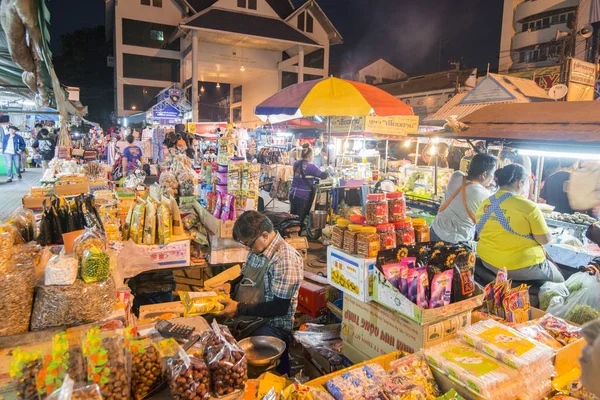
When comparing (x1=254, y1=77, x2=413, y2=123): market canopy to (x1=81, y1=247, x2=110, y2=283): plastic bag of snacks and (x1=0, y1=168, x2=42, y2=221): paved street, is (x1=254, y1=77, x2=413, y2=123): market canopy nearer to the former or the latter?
(x1=81, y1=247, x2=110, y2=283): plastic bag of snacks

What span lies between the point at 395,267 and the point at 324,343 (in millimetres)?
1083

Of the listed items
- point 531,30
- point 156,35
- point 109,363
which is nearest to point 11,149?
point 156,35

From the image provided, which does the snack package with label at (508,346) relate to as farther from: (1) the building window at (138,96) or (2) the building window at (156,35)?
(2) the building window at (156,35)

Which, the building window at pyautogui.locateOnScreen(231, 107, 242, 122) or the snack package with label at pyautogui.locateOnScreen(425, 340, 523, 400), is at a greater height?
the building window at pyautogui.locateOnScreen(231, 107, 242, 122)

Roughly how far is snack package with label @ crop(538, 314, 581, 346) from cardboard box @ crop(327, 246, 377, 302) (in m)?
1.26

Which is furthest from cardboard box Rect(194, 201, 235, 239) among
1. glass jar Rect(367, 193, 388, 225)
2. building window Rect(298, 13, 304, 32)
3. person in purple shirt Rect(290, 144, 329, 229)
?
building window Rect(298, 13, 304, 32)

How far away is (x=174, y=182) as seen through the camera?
6145 millimetres

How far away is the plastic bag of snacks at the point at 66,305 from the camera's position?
1993 mm

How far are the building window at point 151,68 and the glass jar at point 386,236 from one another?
27256 millimetres

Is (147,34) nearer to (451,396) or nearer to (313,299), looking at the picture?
(313,299)

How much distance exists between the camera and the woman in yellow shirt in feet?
11.4

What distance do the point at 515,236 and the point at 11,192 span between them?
14.9 metres

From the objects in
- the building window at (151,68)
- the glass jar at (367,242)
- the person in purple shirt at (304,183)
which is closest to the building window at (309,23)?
the building window at (151,68)

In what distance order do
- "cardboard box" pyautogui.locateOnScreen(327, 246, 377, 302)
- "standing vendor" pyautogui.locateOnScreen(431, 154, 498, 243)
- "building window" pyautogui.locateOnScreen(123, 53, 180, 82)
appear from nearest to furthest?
"cardboard box" pyautogui.locateOnScreen(327, 246, 377, 302)
"standing vendor" pyautogui.locateOnScreen(431, 154, 498, 243)
"building window" pyautogui.locateOnScreen(123, 53, 180, 82)
